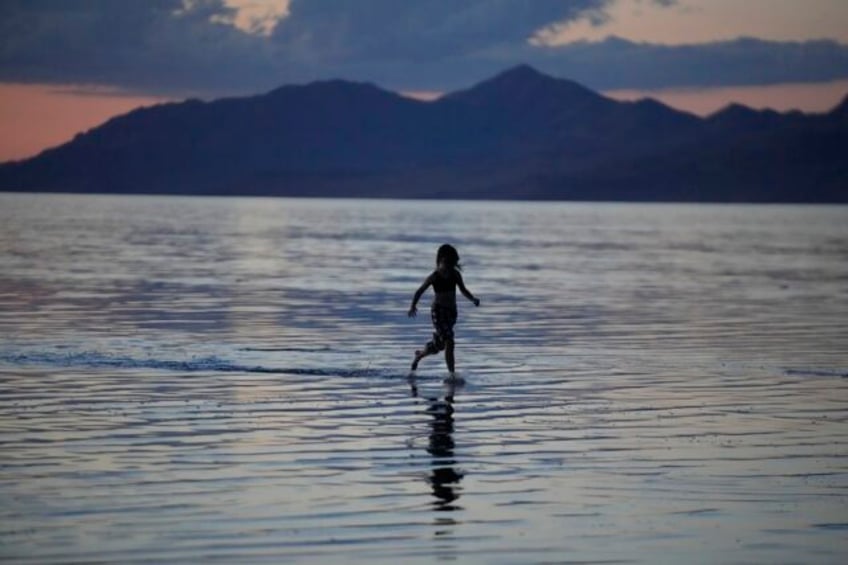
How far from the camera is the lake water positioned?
1099 cm

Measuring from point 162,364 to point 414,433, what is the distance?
7.16 meters

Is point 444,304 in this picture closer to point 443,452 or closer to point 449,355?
point 449,355

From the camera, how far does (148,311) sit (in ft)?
108

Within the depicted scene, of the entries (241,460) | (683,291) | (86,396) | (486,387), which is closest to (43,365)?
(86,396)

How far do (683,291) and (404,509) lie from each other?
3244cm

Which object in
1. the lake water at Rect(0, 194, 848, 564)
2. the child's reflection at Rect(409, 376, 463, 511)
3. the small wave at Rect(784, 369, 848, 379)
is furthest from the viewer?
the small wave at Rect(784, 369, 848, 379)

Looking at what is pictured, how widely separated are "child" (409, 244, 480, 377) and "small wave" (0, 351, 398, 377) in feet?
2.19

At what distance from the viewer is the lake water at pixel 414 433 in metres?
11.0

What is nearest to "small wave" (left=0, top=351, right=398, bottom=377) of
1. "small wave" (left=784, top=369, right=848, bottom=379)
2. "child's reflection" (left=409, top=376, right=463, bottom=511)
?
"child's reflection" (left=409, top=376, right=463, bottom=511)

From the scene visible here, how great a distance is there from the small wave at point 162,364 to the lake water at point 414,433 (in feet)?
0.23

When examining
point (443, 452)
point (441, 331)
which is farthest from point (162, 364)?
point (443, 452)

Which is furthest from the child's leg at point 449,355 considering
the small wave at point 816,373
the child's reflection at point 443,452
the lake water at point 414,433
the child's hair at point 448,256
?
the small wave at point 816,373

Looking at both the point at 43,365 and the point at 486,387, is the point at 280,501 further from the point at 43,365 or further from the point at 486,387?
the point at 43,365

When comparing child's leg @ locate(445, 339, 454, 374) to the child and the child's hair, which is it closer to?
the child
